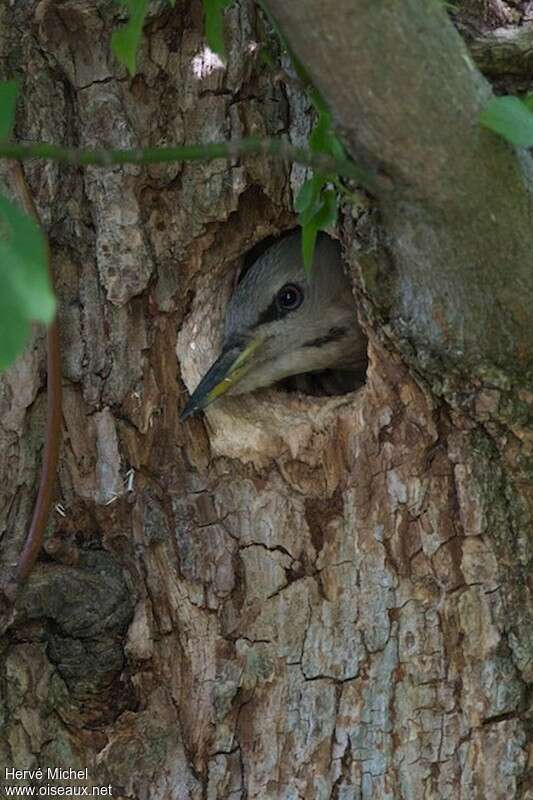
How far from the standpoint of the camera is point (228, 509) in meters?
2.94

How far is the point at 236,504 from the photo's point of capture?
2.94m

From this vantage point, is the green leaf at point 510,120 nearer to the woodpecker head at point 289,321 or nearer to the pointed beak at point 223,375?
the pointed beak at point 223,375

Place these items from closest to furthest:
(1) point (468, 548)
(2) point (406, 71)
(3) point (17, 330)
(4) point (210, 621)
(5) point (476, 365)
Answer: (3) point (17, 330), (2) point (406, 71), (5) point (476, 365), (1) point (468, 548), (4) point (210, 621)

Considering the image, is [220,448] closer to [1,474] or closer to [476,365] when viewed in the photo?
[1,474]

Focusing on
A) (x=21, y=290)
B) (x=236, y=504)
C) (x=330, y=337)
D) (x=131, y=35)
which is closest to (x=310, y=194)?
(x=131, y=35)

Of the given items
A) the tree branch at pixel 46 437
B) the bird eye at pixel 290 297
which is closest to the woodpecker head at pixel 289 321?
the bird eye at pixel 290 297

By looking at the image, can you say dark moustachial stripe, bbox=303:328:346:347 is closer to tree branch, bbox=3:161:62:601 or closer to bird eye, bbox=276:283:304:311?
bird eye, bbox=276:283:304:311

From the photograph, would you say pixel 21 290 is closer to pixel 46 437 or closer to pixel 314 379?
pixel 46 437

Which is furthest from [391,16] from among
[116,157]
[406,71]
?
[116,157]

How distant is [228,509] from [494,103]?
1301mm

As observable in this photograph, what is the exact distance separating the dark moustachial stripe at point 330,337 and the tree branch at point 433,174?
1.16m

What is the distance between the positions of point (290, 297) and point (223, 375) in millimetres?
559

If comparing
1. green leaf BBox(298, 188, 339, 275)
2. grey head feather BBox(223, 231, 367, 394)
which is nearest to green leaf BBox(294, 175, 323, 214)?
green leaf BBox(298, 188, 339, 275)

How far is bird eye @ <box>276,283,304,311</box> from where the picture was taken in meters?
3.66
